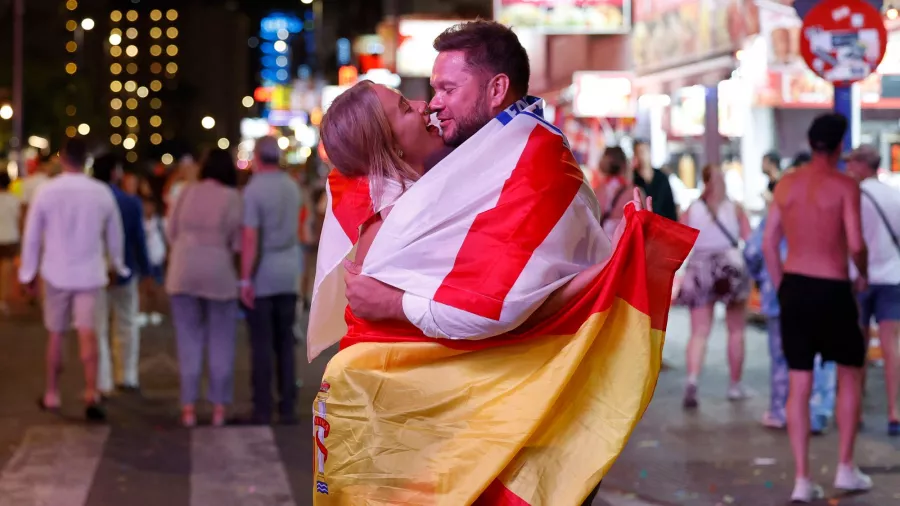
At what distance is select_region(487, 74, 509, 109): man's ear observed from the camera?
3641 millimetres

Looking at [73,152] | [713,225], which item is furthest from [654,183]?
[73,152]

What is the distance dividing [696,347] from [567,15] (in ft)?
37.1

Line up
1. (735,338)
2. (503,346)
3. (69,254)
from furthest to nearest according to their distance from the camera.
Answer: (735,338), (69,254), (503,346)

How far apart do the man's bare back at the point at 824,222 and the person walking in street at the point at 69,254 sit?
5.42 m

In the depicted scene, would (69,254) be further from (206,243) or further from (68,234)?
(206,243)

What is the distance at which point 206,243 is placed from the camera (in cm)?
981

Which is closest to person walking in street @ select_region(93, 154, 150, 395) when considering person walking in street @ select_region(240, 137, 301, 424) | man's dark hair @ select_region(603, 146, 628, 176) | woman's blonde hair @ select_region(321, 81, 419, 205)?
person walking in street @ select_region(240, 137, 301, 424)

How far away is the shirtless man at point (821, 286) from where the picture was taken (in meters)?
7.15

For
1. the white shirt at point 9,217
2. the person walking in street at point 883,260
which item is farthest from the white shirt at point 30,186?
the person walking in street at point 883,260

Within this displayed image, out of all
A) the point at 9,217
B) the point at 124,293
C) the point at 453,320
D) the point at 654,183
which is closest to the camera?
the point at 453,320

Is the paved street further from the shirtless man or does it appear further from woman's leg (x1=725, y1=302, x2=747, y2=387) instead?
the shirtless man

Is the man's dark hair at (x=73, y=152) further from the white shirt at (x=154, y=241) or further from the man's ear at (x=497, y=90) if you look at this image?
the man's ear at (x=497, y=90)

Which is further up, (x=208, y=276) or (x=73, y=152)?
(x=73, y=152)

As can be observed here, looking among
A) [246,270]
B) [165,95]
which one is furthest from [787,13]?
[165,95]
